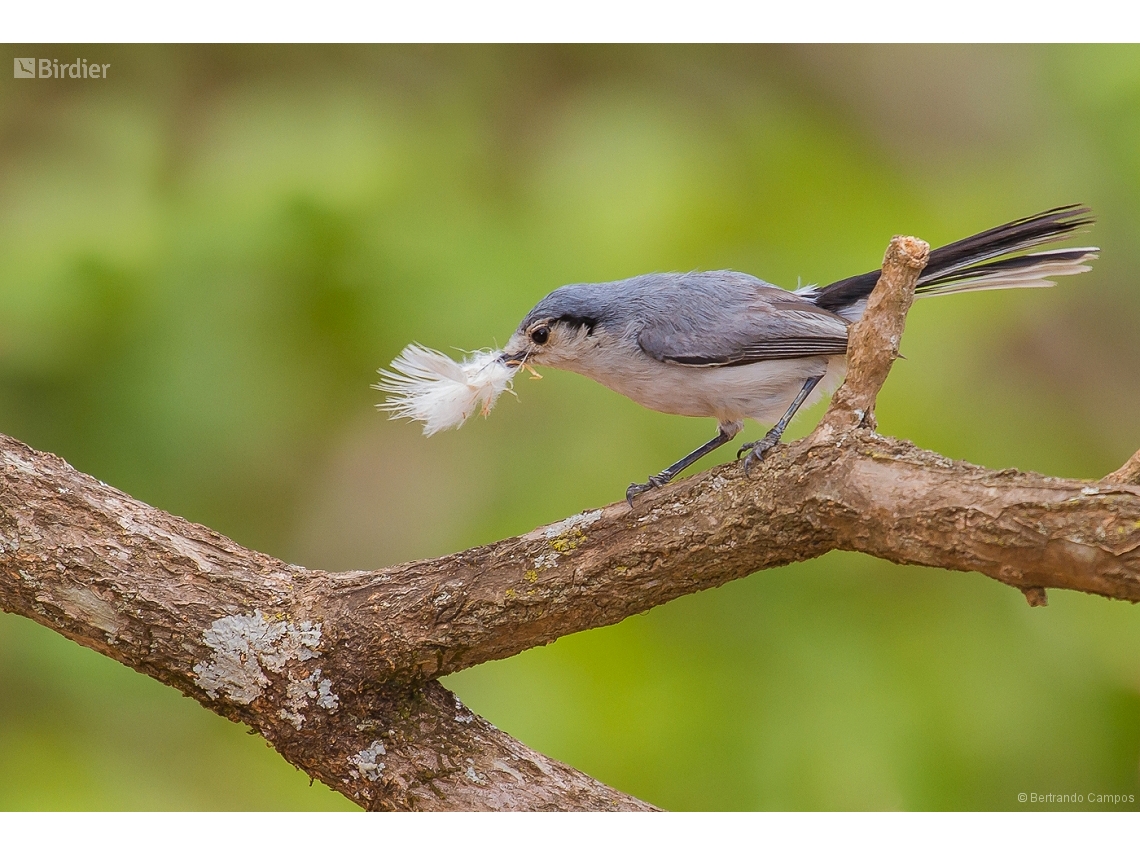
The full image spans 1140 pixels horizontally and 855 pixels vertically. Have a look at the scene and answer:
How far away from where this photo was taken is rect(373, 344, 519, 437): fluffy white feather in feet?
6.22

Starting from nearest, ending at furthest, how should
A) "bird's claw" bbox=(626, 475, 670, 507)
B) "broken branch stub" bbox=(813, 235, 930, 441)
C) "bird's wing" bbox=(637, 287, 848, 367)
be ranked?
"broken branch stub" bbox=(813, 235, 930, 441) < "bird's claw" bbox=(626, 475, 670, 507) < "bird's wing" bbox=(637, 287, 848, 367)

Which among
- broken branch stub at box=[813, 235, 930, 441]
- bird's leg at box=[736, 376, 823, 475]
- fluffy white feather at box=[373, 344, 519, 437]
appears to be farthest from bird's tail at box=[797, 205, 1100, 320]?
fluffy white feather at box=[373, 344, 519, 437]

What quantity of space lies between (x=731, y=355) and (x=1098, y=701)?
70.3 inches

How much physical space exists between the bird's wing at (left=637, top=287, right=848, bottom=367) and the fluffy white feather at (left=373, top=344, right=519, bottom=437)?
0.34 m

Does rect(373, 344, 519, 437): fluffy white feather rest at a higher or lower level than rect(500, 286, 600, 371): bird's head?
lower

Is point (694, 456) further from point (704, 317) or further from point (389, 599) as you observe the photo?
point (389, 599)

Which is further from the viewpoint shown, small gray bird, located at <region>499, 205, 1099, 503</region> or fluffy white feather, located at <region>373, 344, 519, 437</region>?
fluffy white feather, located at <region>373, 344, 519, 437</region>

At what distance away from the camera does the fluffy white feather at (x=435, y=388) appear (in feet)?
6.22

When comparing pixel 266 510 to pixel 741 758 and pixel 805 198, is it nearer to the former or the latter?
pixel 741 758

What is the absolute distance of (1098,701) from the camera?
9.25 ft

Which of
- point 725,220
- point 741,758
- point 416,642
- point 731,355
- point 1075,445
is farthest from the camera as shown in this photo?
point 725,220

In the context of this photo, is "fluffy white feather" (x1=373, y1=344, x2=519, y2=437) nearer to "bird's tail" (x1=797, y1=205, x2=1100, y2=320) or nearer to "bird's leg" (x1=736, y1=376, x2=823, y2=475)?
"bird's leg" (x1=736, y1=376, x2=823, y2=475)

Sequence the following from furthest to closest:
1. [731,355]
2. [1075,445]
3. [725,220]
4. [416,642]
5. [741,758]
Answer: [725,220] < [1075,445] < [741,758] < [731,355] < [416,642]

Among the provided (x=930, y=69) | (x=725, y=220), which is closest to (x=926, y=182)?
(x=930, y=69)
